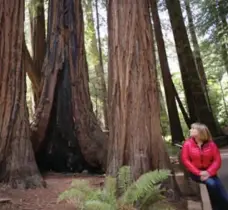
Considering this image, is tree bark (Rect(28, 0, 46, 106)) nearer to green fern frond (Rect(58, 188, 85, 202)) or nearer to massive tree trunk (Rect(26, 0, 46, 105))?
massive tree trunk (Rect(26, 0, 46, 105))

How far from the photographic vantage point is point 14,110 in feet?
22.9

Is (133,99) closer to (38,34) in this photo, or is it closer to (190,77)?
(38,34)

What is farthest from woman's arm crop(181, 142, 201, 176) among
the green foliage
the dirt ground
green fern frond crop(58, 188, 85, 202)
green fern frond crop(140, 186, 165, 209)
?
green fern frond crop(58, 188, 85, 202)

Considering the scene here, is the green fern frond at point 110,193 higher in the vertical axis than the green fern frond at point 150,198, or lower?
higher

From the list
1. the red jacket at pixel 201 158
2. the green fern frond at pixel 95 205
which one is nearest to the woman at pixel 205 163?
the red jacket at pixel 201 158

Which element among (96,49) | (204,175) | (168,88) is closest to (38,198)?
(204,175)

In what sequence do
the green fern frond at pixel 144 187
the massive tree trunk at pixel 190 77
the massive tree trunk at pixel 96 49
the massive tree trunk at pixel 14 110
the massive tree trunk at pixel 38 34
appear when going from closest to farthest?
the green fern frond at pixel 144 187 → the massive tree trunk at pixel 14 110 → the massive tree trunk at pixel 38 34 → the massive tree trunk at pixel 190 77 → the massive tree trunk at pixel 96 49

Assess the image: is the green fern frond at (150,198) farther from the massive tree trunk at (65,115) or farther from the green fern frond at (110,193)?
the massive tree trunk at (65,115)

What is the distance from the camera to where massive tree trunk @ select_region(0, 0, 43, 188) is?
6.61 metres

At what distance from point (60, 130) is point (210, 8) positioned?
7471 millimetres

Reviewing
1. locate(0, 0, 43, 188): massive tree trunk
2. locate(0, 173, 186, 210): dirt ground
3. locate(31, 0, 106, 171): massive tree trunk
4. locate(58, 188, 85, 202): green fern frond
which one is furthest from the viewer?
locate(31, 0, 106, 171): massive tree trunk

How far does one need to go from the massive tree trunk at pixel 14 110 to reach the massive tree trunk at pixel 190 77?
8522 millimetres

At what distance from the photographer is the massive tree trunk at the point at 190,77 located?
14297 millimetres

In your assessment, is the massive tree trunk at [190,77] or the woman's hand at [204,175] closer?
the woman's hand at [204,175]
